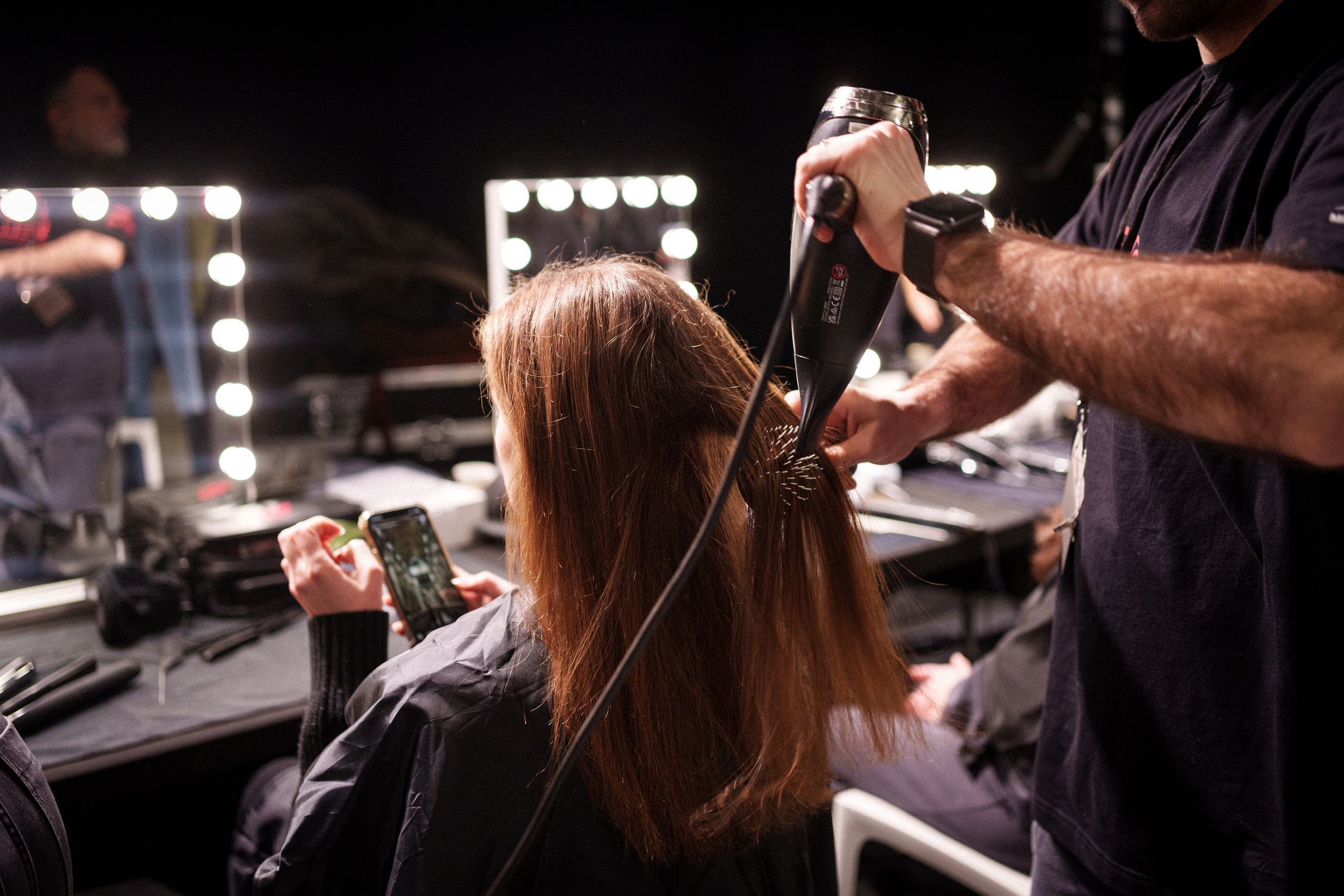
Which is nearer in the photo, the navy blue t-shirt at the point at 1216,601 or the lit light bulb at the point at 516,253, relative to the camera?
the navy blue t-shirt at the point at 1216,601

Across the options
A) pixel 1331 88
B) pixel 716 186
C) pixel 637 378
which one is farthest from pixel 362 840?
pixel 716 186

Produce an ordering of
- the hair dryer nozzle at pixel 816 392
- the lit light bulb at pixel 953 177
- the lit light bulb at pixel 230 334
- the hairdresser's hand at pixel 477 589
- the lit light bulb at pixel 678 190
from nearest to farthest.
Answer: the hair dryer nozzle at pixel 816 392 < the hairdresser's hand at pixel 477 589 < the lit light bulb at pixel 230 334 < the lit light bulb at pixel 678 190 < the lit light bulb at pixel 953 177

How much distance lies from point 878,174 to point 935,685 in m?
1.21

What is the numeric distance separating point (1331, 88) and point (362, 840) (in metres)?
1.05

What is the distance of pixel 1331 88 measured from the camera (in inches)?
26.8

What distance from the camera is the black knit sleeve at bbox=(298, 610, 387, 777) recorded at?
3.05 ft

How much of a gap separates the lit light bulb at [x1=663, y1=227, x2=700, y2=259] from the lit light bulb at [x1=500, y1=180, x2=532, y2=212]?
40 cm

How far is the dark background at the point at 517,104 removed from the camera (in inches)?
84.4

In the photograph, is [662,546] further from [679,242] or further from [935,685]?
[679,242]

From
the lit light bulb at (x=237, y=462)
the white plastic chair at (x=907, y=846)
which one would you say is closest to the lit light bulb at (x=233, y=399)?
the lit light bulb at (x=237, y=462)

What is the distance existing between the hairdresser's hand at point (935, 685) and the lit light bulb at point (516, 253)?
1412mm

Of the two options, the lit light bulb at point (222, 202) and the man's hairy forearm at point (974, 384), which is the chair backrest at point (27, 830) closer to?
the man's hairy forearm at point (974, 384)

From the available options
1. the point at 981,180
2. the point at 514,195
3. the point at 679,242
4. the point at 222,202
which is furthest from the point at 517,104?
the point at 981,180

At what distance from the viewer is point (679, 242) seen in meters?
2.42
